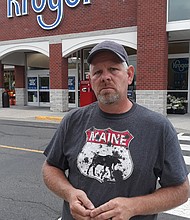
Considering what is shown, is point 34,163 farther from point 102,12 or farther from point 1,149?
point 102,12

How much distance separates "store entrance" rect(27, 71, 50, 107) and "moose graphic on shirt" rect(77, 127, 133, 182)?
18687mm

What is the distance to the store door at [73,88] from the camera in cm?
1825

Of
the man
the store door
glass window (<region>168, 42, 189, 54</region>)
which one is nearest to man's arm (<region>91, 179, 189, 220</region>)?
the man

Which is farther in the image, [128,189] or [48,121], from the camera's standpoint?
[48,121]

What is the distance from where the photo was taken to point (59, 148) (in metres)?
1.76

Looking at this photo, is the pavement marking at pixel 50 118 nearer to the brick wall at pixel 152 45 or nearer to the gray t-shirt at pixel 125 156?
the brick wall at pixel 152 45

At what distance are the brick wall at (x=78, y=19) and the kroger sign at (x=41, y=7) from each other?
189 mm

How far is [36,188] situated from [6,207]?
0.72 metres

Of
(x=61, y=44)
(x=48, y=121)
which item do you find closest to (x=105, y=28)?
(x=61, y=44)

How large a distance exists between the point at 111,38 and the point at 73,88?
228 inches

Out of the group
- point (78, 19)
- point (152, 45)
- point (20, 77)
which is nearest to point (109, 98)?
point (152, 45)

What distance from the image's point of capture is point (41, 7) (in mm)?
15531

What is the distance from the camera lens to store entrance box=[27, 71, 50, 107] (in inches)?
790

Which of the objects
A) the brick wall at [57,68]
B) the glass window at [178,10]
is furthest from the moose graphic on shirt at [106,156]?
the brick wall at [57,68]
